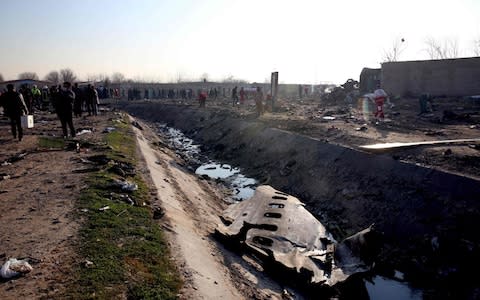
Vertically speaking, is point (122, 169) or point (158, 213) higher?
point (122, 169)

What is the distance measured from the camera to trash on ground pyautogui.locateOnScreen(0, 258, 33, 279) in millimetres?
4957

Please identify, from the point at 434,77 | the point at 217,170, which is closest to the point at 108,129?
the point at 217,170

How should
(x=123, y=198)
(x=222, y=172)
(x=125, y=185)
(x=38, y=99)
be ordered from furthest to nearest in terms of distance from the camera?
(x=38, y=99) < (x=222, y=172) < (x=125, y=185) < (x=123, y=198)

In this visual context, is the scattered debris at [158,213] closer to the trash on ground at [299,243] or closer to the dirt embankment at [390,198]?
the trash on ground at [299,243]

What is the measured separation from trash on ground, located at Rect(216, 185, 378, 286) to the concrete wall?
2702 cm

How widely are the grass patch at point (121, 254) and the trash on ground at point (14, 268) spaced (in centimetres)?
65

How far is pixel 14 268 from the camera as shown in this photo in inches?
199

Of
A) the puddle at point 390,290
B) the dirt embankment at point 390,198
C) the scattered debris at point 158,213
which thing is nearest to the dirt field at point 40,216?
the scattered debris at point 158,213

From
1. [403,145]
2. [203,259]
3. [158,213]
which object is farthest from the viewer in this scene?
[403,145]

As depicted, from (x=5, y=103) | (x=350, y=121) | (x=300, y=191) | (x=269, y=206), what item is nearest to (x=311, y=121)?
(x=350, y=121)

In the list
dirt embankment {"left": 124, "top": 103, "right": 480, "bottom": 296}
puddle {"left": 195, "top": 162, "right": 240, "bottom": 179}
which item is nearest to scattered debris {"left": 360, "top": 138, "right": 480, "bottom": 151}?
dirt embankment {"left": 124, "top": 103, "right": 480, "bottom": 296}

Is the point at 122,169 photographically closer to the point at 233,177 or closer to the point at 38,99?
the point at 233,177

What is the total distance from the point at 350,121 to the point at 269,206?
11.7 meters

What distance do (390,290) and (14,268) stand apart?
6224 mm
